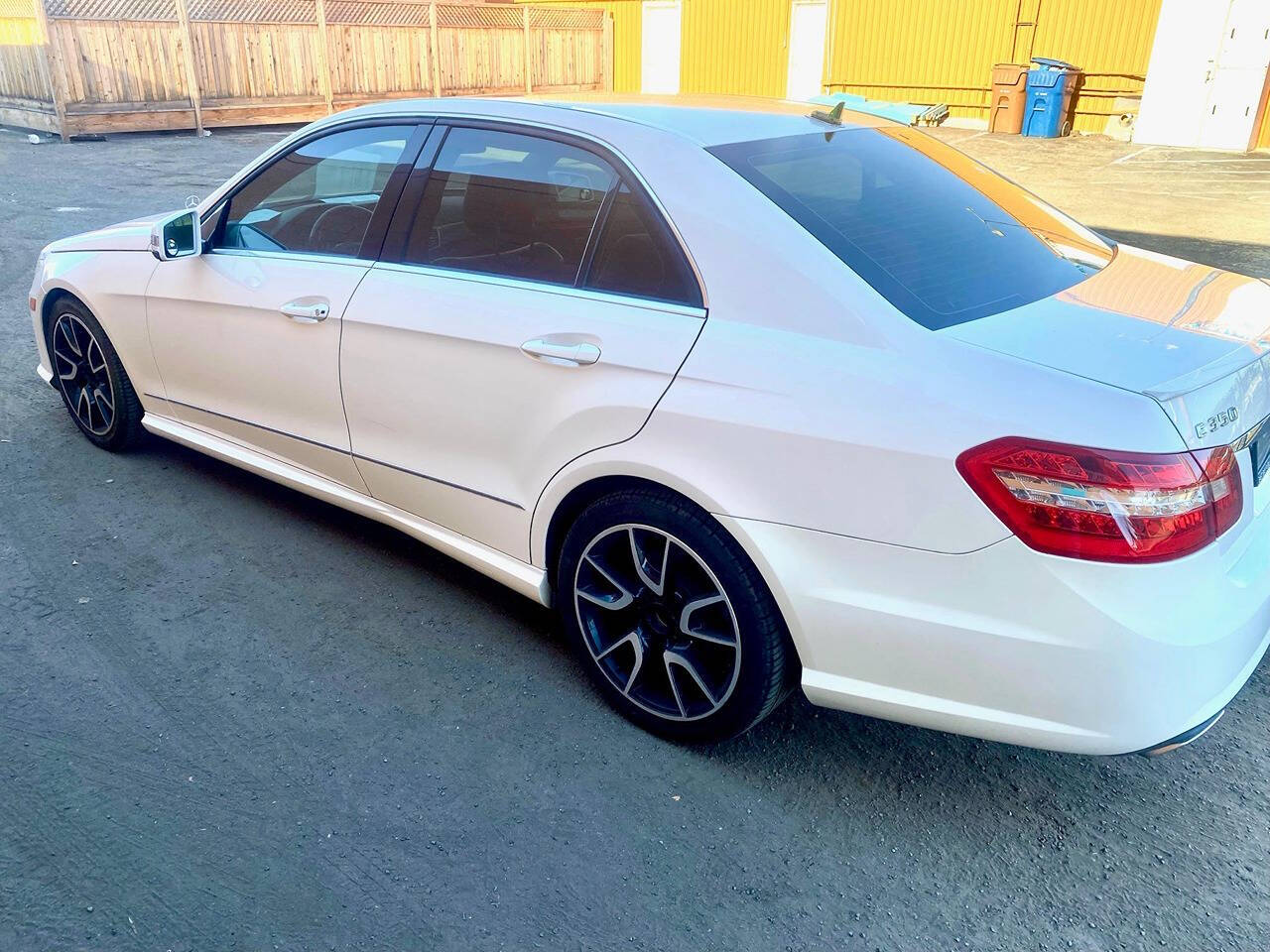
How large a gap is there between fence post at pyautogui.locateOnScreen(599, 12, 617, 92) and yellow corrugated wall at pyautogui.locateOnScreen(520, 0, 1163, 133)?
25cm

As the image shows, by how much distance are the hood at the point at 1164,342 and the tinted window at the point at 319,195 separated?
2.10 meters

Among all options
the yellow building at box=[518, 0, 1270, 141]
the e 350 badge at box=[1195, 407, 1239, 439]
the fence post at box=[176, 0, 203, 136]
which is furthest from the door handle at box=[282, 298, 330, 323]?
the yellow building at box=[518, 0, 1270, 141]

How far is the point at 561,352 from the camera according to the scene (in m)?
2.70

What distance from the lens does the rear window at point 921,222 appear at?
245cm

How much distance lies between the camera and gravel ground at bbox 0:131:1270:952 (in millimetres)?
2250

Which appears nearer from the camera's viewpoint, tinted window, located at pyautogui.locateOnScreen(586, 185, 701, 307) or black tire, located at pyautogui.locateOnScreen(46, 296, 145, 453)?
tinted window, located at pyautogui.locateOnScreen(586, 185, 701, 307)

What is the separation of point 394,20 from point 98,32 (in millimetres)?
6098

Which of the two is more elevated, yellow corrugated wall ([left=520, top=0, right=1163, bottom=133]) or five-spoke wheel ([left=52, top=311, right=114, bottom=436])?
yellow corrugated wall ([left=520, top=0, right=1163, bottom=133])

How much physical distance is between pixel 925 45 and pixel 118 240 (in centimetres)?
1929

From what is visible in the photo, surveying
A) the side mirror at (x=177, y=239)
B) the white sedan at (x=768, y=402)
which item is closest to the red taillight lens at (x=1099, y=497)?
Result: the white sedan at (x=768, y=402)

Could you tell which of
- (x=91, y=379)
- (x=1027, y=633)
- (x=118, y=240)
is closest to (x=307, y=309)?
(x=118, y=240)

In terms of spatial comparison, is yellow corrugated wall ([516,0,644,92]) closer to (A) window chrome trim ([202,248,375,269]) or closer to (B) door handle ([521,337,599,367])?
(A) window chrome trim ([202,248,375,269])

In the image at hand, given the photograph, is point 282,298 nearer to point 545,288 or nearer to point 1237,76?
point 545,288

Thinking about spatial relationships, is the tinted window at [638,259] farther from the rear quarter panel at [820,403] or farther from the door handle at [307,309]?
the door handle at [307,309]
